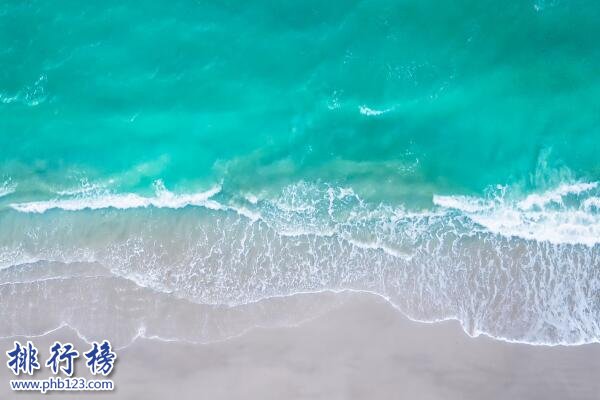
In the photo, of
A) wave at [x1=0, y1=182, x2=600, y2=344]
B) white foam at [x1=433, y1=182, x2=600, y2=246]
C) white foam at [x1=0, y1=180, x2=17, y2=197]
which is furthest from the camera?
white foam at [x1=0, y1=180, x2=17, y2=197]

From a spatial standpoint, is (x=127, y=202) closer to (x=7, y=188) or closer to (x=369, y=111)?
(x=7, y=188)

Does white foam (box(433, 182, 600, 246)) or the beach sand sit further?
white foam (box(433, 182, 600, 246))

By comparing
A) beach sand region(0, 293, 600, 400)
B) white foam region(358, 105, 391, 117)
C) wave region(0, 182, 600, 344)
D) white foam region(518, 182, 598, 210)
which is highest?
white foam region(358, 105, 391, 117)

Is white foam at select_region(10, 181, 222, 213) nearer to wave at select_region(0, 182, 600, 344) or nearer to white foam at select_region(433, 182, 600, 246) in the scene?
wave at select_region(0, 182, 600, 344)

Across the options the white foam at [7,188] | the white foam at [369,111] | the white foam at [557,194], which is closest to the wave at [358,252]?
the white foam at [557,194]

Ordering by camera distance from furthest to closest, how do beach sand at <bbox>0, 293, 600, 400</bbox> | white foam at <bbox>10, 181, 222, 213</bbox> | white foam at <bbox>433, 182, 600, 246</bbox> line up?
1. white foam at <bbox>10, 181, 222, 213</bbox>
2. white foam at <bbox>433, 182, 600, 246</bbox>
3. beach sand at <bbox>0, 293, 600, 400</bbox>

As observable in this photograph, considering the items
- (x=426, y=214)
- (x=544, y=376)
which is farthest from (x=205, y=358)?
(x=544, y=376)

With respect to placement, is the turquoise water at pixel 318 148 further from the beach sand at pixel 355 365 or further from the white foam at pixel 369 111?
the beach sand at pixel 355 365

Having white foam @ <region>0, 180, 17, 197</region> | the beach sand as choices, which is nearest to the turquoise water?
white foam @ <region>0, 180, 17, 197</region>
